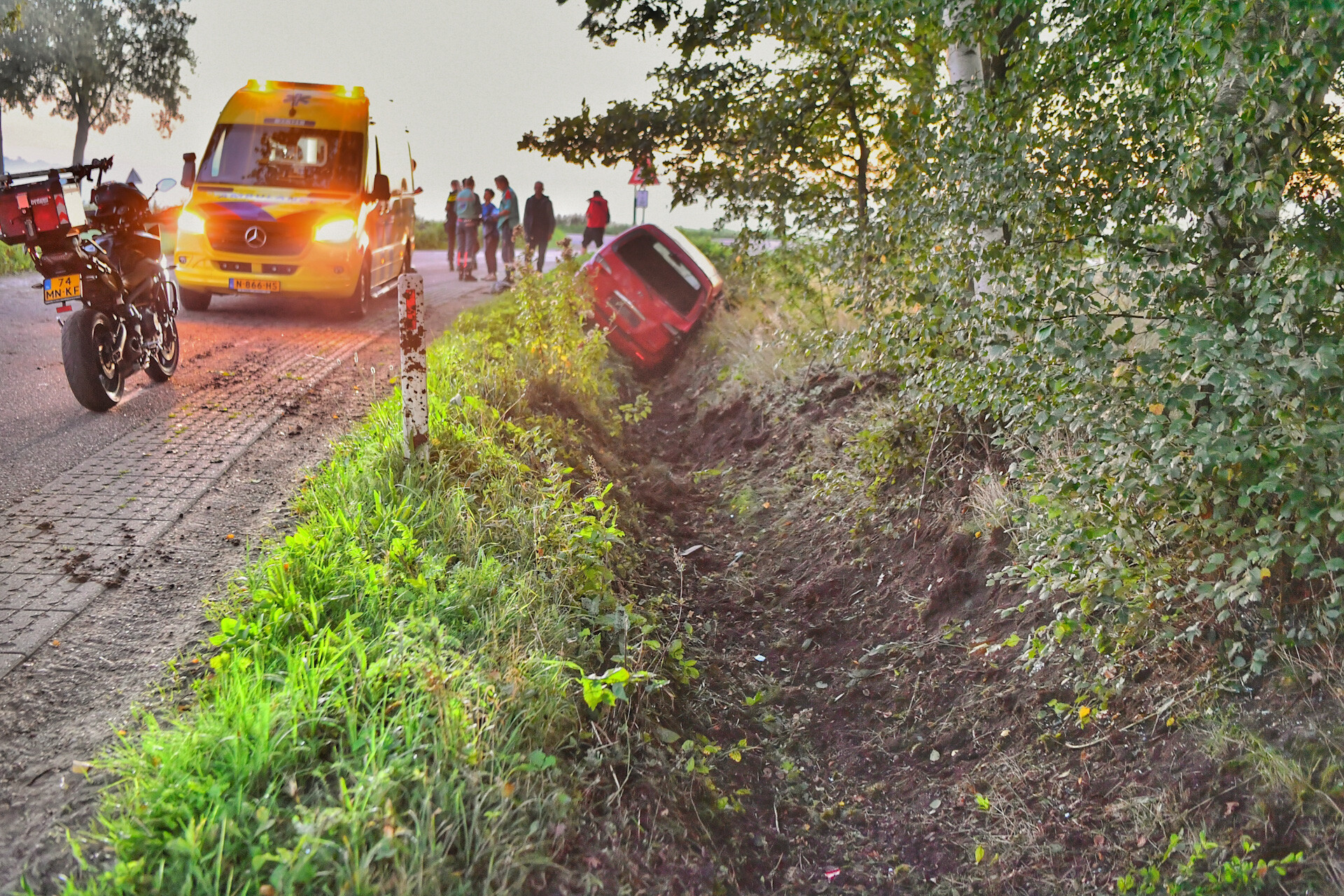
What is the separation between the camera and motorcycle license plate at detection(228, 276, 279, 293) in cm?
1153

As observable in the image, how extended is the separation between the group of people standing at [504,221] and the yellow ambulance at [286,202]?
5952mm

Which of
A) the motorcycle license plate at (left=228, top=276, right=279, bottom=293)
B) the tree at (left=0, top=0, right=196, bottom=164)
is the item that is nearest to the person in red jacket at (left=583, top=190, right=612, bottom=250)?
the motorcycle license plate at (left=228, top=276, right=279, bottom=293)

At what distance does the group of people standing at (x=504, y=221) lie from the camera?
62.6 feet

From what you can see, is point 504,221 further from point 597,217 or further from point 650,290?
point 650,290

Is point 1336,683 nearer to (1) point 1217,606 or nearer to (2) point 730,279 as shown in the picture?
(1) point 1217,606

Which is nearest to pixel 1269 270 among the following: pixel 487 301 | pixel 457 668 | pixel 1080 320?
pixel 1080 320

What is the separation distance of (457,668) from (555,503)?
5.65ft

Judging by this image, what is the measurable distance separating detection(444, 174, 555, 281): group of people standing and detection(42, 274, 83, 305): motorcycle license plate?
39.8 ft

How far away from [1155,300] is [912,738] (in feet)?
6.91

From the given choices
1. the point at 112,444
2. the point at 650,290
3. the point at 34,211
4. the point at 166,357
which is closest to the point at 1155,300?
the point at 112,444

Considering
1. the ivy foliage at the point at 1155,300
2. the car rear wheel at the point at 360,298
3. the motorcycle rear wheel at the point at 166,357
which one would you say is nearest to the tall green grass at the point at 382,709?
the ivy foliage at the point at 1155,300

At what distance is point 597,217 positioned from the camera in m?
19.5

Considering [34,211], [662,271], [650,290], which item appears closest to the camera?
[34,211]

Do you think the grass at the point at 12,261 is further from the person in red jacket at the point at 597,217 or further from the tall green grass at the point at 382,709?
the tall green grass at the point at 382,709
